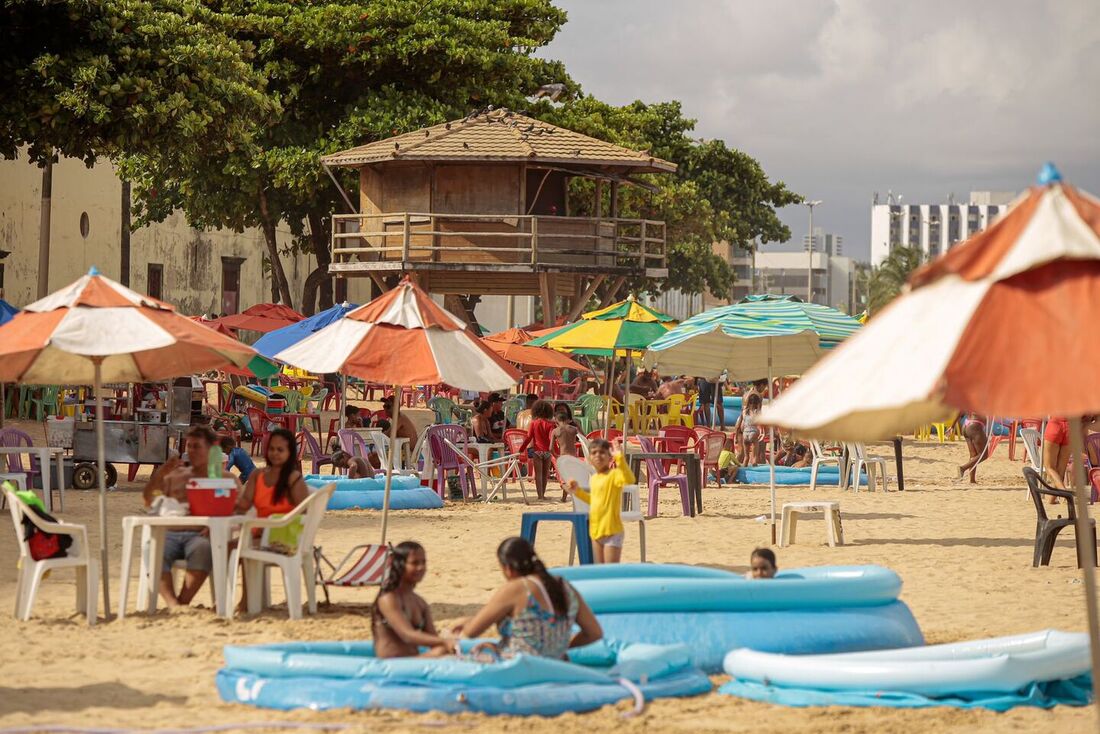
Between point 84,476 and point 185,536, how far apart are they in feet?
27.9

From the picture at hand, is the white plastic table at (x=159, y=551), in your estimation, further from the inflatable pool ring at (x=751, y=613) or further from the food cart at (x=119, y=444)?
the food cart at (x=119, y=444)

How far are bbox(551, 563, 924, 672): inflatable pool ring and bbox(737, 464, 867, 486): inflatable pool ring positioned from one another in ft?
40.6

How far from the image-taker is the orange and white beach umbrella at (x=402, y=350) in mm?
11625

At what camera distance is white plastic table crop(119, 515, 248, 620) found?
9352 mm

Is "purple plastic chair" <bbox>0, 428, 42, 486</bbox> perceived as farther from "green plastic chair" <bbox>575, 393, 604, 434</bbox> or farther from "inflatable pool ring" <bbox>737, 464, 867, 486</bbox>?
"green plastic chair" <bbox>575, 393, 604, 434</bbox>

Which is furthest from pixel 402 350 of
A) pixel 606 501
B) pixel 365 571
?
pixel 365 571

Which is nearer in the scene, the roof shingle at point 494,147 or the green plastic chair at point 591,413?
the green plastic chair at point 591,413

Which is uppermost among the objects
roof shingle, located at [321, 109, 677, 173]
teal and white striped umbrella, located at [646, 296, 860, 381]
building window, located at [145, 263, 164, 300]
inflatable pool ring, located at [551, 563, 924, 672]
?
roof shingle, located at [321, 109, 677, 173]

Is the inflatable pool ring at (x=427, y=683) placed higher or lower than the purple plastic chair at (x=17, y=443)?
lower

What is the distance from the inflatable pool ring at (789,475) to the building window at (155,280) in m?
23.3

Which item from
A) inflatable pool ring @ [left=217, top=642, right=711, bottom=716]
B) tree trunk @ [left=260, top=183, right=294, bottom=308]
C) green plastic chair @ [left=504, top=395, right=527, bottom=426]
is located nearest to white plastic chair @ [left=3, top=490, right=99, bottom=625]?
inflatable pool ring @ [left=217, top=642, right=711, bottom=716]

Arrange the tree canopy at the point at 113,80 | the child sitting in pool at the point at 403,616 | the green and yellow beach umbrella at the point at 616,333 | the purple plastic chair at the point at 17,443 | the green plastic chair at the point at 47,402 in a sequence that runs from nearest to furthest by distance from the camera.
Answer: the child sitting in pool at the point at 403,616 → the purple plastic chair at the point at 17,443 → the tree canopy at the point at 113,80 → the green and yellow beach umbrella at the point at 616,333 → the green plastic chair at the point at 47,402

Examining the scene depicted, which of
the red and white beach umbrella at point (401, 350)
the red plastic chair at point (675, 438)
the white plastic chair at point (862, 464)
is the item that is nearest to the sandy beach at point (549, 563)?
the white plastic chair at point (862, 464)

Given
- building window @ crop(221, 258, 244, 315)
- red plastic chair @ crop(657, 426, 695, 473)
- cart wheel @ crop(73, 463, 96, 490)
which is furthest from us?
building window @ crop(221, 258, 244, 315)
